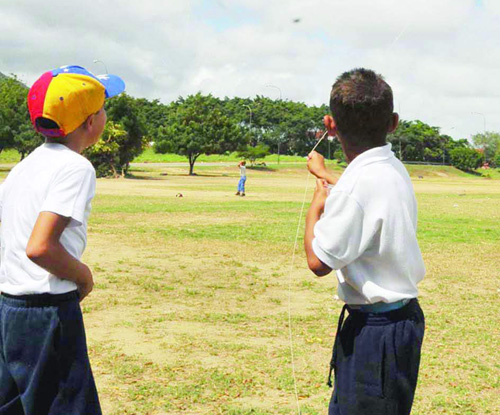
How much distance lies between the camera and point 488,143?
374 feet

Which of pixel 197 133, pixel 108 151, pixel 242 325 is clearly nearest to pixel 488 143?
pixel 197 133

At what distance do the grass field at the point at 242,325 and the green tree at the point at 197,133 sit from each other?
41732 mm

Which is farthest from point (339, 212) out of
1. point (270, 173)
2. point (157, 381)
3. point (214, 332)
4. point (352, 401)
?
point (270, 173)

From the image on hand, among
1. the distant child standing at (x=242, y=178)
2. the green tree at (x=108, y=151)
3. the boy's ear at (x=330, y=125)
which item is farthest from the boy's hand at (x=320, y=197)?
the green tree at (x=108, y=151)

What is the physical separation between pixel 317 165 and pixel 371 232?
0.49m

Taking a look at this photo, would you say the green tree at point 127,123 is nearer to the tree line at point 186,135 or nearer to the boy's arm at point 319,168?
the tree line at point 186,135

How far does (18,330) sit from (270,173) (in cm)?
6144

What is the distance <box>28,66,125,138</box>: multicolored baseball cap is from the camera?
2709mm

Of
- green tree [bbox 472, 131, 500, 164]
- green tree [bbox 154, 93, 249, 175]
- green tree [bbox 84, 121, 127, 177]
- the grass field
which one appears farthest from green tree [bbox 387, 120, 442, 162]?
the grass field

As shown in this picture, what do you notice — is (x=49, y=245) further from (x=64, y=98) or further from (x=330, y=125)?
(x=330, y=125)

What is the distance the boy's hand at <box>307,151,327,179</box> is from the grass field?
2226 millimetres

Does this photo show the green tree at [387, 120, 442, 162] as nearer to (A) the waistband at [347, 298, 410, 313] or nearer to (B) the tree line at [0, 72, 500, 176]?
(B) the tree line at [0, 72, 500, 176]

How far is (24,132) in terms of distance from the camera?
170 ft

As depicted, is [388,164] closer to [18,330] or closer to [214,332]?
[18,330]
